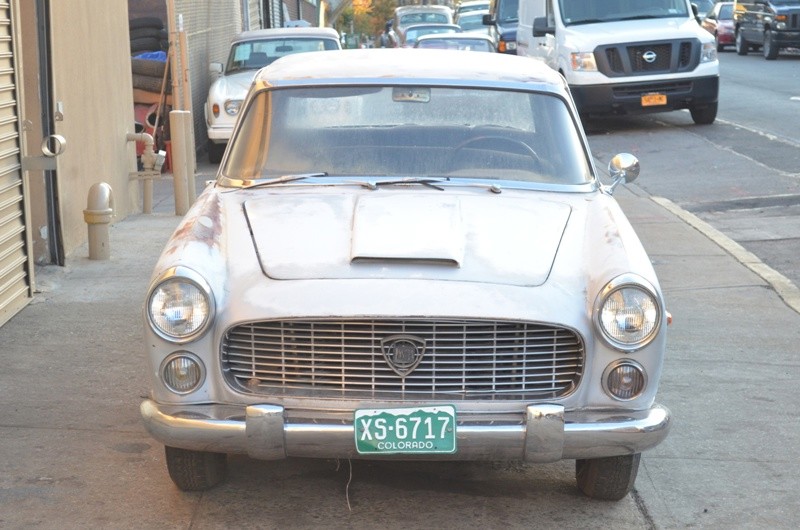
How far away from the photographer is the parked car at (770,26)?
3061 cm

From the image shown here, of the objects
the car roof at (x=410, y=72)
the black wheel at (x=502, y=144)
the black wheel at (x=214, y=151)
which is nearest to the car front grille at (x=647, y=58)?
the black wheel at (x=214, y=151)

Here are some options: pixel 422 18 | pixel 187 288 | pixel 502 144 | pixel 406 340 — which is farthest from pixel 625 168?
pixel 422 18

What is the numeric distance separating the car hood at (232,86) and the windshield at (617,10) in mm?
4803

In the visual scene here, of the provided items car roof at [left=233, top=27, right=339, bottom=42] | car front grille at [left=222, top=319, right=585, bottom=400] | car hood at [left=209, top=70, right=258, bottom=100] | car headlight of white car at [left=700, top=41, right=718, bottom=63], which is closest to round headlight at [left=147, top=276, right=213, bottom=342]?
car front grille at [left=222, top=319, right=585, bottom=400]

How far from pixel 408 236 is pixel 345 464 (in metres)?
1.01

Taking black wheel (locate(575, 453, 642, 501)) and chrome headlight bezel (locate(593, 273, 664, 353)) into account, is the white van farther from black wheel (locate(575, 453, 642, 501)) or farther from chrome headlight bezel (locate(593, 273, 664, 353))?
chrome headlight bezel (locate(593, 273, 664, 353))

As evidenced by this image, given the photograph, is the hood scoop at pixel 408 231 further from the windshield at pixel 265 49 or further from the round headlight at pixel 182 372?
the windshield at pixel 265 49

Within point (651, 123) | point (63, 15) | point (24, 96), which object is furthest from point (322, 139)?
point (651, 123)

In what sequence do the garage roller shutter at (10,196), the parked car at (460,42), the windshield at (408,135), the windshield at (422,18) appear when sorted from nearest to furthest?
the windshield at (408,135)
the garage roller shutter at (10,196)
the parked car at (460,42)
the windshield at (422,18)

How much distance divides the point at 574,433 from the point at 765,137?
42.5 feet

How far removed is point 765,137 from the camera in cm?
1623

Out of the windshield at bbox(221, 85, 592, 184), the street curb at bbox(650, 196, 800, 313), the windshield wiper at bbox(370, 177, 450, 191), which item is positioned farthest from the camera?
the street curb at bbox(650, 196, 800, 313)

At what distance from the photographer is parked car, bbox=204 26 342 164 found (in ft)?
53.2

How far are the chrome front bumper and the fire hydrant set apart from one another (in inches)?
200
